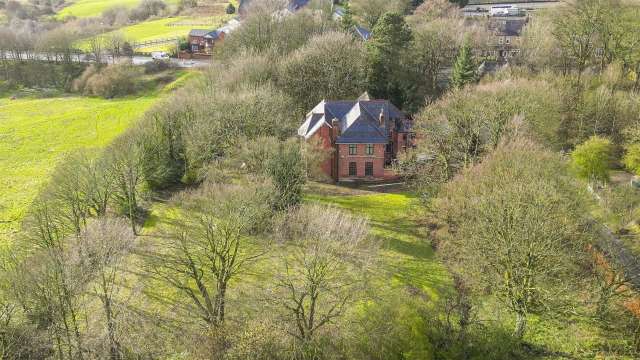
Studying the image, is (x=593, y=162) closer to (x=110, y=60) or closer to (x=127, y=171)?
(x=127, y=171)

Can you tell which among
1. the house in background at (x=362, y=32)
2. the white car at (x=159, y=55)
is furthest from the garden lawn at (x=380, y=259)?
the white car at (x=159, y=55)

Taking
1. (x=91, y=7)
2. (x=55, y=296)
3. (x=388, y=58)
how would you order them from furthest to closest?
(x=91, y=7), (x=388, y=58), (x=55, y=296)

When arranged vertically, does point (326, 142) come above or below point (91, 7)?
below

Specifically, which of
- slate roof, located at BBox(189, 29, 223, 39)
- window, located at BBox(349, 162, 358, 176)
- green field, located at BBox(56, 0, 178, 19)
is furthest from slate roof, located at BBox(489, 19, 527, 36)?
green field, located at BBox(56, 0, 178, 19)

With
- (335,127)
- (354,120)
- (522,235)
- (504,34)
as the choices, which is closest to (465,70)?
(354,120)

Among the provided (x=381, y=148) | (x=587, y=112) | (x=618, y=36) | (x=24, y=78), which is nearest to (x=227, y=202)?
(x=381, y=148)

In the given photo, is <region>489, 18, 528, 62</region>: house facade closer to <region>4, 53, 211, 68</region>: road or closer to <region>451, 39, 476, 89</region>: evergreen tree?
<region>451, 39, 476, 89</region>: evergreen tree
